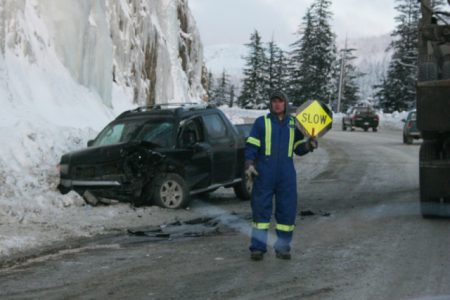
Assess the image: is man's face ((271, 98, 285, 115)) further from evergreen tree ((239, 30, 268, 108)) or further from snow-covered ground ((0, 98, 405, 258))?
evergreen tree ((239, 30, 268, 108))

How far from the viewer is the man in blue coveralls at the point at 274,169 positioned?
22.8 ft

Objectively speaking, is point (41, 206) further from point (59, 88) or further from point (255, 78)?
point (255, 78)

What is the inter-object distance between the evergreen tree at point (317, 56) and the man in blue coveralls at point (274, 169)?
7445 cm

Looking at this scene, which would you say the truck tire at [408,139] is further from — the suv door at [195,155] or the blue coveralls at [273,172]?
the blue coveralls at [273,172]

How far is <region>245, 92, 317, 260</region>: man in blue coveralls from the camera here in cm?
694

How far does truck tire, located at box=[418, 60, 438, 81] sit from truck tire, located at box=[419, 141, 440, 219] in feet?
3.36

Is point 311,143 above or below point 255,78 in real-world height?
below

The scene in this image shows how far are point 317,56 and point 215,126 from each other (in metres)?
71.4

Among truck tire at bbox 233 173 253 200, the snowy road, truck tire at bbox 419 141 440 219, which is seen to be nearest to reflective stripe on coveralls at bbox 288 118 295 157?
the snowy road

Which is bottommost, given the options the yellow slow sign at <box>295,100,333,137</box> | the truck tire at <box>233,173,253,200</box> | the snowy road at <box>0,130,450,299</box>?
the snowy road at <box>0,130,450,299</box>

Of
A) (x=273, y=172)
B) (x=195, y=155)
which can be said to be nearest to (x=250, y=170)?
(x=273, y=172)

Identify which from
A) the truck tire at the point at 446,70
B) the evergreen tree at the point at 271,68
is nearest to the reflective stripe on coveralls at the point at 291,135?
the truck tire at the point at 446,70

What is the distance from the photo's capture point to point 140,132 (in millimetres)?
11180

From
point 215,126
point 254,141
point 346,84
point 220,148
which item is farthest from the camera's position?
point 346,84
